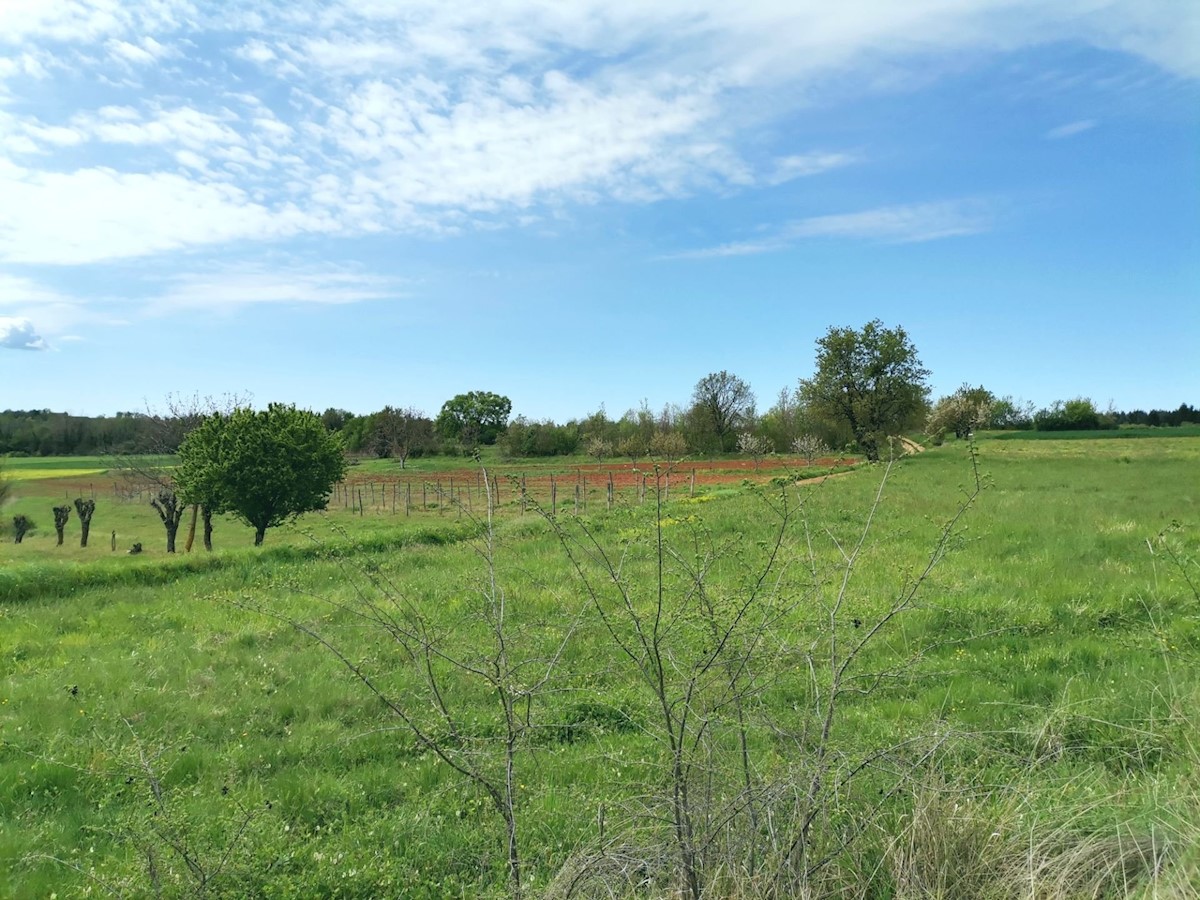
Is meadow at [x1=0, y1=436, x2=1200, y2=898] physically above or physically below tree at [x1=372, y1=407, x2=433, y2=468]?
below

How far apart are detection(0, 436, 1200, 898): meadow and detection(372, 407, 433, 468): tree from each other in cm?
3342

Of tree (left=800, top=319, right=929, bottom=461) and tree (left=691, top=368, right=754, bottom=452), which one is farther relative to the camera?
tree (left=691, top=368, right=754, bottom=452)

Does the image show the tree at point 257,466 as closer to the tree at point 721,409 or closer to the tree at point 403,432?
the tree at point 403,432

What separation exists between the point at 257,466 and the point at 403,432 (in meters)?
22.3

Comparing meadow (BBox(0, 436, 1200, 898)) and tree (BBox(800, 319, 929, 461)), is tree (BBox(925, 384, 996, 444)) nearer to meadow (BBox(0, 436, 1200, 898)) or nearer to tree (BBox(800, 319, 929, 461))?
tree (BBox(800, 319, 929, 461))

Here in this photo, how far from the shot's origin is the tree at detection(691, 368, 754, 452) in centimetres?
6456

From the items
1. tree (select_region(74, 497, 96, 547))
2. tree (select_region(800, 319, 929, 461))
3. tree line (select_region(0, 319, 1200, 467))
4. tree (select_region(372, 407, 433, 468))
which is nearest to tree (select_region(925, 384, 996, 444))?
tree line (select_region(0, 319, 1200, 467))

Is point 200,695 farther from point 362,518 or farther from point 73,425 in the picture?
point 73,425

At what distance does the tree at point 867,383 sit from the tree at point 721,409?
1720 cm

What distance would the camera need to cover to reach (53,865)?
4273mm

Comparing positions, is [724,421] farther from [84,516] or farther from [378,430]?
[84,516]

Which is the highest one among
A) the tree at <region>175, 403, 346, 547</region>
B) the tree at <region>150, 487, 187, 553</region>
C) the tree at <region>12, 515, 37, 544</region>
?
the tree at <region>175, 403, 346, 547</region>

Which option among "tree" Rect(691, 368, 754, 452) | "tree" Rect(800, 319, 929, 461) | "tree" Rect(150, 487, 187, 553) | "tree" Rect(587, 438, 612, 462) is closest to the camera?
"tree" Rect(150, 487, 187, 553)

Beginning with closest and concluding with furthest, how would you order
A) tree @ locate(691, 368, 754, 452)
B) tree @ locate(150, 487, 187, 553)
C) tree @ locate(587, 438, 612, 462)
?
tree @ locate(150, 487, 187, 553), tree @ locate(587, 438, 612, 462), tree @ locate(691, 368, 754, 452)
